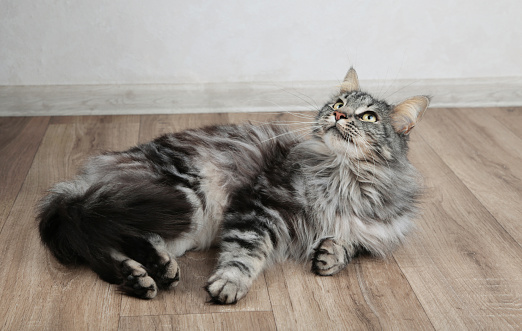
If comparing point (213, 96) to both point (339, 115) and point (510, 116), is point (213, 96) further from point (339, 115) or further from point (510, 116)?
point (510, 116)

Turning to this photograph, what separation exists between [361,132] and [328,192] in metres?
0.23

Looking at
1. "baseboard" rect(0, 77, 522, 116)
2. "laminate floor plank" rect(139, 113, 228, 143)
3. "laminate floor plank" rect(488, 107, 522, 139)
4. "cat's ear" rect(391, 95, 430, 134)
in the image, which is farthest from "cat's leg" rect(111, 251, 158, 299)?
"laminate floor plank" rect(488, 107, 522, 139)

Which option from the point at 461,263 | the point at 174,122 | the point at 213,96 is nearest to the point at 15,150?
the point at 174,122

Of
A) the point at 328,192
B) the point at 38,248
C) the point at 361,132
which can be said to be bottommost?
the point at 38,248

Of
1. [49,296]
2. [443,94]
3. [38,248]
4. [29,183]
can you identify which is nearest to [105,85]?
[29,183]

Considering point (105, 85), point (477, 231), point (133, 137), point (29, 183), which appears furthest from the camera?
point (105, 85)

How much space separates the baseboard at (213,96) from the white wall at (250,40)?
4cm

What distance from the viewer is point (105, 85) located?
323 centimetres

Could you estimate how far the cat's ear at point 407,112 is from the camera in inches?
77.7

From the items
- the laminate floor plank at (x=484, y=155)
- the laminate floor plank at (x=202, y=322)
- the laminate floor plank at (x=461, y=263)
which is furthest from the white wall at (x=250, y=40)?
the laminate floor plank at (x=202, y=322)

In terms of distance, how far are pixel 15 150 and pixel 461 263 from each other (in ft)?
6.53

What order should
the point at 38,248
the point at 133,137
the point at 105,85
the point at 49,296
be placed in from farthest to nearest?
the point at 105,85 → the point at 133,137 → the point at 38,248 → the point at 49,296

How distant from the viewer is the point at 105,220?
1.74 m

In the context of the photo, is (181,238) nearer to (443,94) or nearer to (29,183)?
(29,183)
